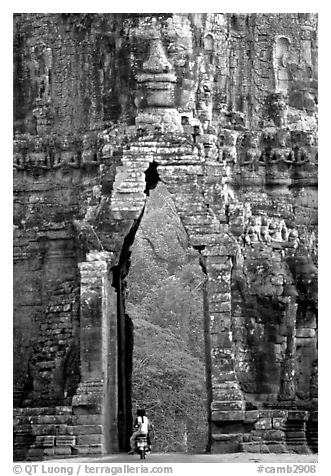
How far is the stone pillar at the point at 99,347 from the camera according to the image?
3825 cm

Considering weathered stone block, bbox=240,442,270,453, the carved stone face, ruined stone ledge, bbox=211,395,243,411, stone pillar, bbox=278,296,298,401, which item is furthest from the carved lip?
weathered stone block, bbox=240,442,270,453

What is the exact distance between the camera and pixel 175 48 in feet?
130

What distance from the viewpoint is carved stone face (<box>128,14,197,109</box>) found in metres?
39.5

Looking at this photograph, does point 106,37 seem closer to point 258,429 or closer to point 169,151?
point 169,151

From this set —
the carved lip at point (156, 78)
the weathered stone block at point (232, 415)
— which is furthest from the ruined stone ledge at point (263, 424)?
the carved lip at point (156, 78)

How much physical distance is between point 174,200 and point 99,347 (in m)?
2.57

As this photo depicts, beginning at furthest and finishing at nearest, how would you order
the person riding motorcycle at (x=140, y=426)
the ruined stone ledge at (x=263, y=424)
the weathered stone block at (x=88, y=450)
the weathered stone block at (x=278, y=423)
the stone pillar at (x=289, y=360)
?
the stone pillar at (x=289, y=360) < the weathered stone block at (x=278, y=423) < the ruined stone ledge at (x=263, y=424) < the weathered stone block at (x=88, y=450) < the person riding motorcycle at (x=140, y=426)

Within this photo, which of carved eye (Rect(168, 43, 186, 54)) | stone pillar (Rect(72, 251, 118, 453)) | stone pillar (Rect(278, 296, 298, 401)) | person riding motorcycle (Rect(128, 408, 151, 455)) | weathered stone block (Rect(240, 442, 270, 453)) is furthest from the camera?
carved eye (Rect(168, 43, 186, 54))

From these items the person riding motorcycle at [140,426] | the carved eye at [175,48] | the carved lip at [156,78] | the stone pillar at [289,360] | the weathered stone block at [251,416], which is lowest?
the person riding motorcycle at [140,426]

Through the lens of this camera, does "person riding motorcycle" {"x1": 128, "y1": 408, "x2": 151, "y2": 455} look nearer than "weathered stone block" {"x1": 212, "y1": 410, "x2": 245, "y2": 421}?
Yes

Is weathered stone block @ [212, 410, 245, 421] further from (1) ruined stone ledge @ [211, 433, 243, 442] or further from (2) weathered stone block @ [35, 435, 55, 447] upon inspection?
(2) weathered stone block @ [35, 435, 55, 447]

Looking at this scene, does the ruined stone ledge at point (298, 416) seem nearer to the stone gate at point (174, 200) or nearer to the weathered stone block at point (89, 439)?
the stone gate at point (174, 200)

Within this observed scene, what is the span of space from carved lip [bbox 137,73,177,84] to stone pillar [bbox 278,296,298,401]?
12.3 feet

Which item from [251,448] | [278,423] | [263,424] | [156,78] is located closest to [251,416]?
[263,424]
